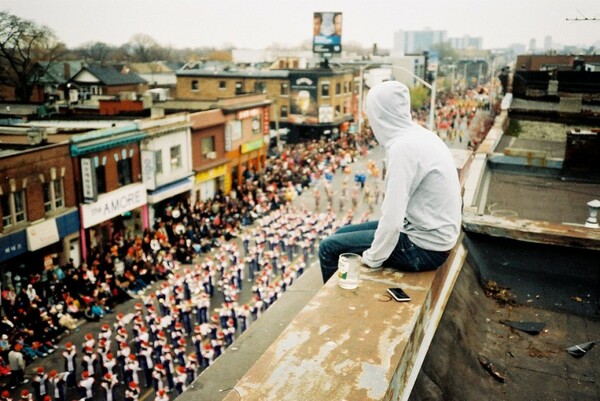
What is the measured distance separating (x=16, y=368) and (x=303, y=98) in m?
44.4

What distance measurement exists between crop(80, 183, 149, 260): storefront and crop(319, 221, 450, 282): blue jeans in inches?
800

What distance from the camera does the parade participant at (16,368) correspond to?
1430 centimetres

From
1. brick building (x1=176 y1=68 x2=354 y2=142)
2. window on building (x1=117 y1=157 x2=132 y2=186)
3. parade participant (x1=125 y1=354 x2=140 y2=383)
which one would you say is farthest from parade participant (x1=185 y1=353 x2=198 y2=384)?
brick building (x1=176 y1=68 x2=354 y2=142)

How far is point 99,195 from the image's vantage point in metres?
23.6

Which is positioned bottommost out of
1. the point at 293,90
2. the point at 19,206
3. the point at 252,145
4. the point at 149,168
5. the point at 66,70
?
the point at 19,206

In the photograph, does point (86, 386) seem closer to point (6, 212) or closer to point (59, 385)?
point (59, 385)

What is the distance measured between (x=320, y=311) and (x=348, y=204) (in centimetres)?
3288

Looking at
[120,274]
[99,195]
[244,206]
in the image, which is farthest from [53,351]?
[244,206]

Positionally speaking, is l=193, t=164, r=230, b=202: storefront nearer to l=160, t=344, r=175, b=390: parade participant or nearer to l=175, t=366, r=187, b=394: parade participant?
l=160, t=344, r=175, b=390: parade participant

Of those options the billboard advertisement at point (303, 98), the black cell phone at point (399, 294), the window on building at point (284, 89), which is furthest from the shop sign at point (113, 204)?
the window on building at point (284, 89)

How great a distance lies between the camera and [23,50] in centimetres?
2653

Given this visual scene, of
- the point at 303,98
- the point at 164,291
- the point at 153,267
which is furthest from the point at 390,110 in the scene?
the point at 303,98

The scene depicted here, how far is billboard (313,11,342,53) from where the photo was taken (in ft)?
207

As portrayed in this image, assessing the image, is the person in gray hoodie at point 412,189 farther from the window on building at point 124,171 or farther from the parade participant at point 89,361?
the window on building at point 124,171
